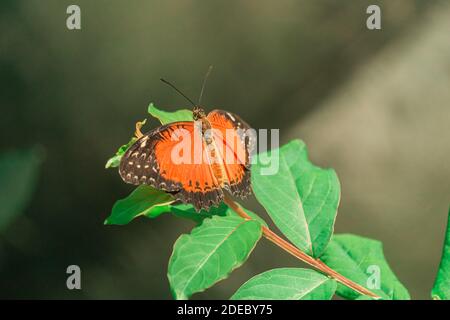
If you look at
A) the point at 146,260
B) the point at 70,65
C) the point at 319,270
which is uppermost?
the point at 70,65

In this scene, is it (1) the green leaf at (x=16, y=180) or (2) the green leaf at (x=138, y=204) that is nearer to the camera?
(2) the green leaf at (x=138, y=204)

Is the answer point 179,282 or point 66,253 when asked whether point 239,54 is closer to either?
point 66,253

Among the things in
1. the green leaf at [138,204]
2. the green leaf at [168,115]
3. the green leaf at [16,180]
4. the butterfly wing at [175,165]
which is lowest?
the green leaf at [16,180]

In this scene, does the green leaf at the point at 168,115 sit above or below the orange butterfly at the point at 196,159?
above

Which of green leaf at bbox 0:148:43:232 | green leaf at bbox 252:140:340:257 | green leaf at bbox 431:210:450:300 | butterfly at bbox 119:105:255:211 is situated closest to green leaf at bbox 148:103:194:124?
butterfly at bbox 119:105:255:211

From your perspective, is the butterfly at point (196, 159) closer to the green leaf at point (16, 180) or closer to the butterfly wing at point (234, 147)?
the butterfly wing at point (234, 147)

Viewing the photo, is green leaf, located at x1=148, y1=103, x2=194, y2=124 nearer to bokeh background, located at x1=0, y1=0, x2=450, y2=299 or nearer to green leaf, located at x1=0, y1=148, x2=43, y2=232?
bokeh background, located at x1=0, y1=0, x2=450, y2=299

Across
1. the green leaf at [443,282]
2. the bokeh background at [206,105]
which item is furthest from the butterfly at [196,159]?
the bokeh background at [206,105]

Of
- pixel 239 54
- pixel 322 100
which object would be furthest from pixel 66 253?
pixel 322 100
